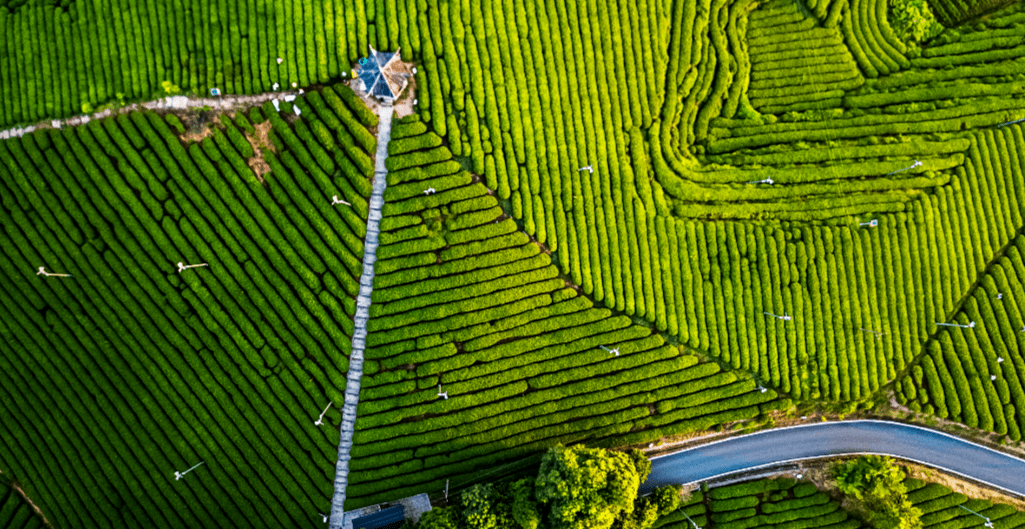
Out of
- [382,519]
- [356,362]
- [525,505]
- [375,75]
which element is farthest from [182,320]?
[525,505]

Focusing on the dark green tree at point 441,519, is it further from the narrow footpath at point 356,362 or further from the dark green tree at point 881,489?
the dark green tree at point 881,489

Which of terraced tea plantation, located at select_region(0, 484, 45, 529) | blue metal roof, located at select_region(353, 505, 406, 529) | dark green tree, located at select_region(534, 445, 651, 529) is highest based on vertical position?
dark green tree, located at select_region(534, 445, 651, 529)

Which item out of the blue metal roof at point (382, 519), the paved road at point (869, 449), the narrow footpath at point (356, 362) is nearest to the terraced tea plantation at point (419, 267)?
the narrow footpath at point (356, 362)

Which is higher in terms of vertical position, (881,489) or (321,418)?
(321,418)

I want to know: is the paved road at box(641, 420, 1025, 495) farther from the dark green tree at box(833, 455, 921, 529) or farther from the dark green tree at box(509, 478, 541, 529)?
the dark green tree at box(509, 478, 541, 529)

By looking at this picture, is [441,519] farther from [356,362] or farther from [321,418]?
[356,362]

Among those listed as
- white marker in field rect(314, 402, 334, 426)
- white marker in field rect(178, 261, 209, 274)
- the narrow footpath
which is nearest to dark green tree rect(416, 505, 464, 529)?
the narrow footpath
